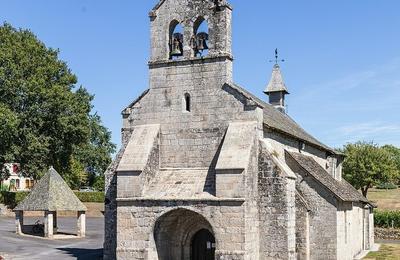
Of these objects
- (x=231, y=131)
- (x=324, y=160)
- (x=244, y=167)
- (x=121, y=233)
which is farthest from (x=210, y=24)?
(x=324, y=160)

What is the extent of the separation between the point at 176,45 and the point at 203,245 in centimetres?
857

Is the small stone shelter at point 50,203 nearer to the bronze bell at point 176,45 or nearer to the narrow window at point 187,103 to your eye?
the narrow window at point 187,103

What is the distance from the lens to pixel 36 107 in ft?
148

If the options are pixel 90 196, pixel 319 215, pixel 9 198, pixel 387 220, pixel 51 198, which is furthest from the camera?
pixel 90 196

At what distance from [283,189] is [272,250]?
2.40m

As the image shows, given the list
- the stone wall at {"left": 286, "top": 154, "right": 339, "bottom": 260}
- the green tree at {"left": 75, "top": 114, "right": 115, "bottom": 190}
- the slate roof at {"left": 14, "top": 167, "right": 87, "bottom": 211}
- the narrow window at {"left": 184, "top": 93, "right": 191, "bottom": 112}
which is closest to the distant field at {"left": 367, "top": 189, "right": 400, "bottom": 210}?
the green tree at {"left": 75, "top": 114, "right": 115, "bottom": 190}

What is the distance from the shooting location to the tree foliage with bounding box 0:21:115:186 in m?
44.4

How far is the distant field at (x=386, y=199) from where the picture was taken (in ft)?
224

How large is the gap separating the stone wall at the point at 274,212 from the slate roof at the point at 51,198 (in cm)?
1857

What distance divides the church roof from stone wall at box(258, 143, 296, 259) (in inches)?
856

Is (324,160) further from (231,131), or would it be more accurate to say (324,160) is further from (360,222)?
(231,131)

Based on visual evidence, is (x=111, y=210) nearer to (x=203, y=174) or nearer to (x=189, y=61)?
(x=203, y=174)

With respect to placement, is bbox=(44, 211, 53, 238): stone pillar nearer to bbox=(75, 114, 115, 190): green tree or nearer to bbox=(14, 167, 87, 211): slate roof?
bbox=(14, 167, 87, 211): slate roof

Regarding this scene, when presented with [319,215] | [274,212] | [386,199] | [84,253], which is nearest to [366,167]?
[386,199]
